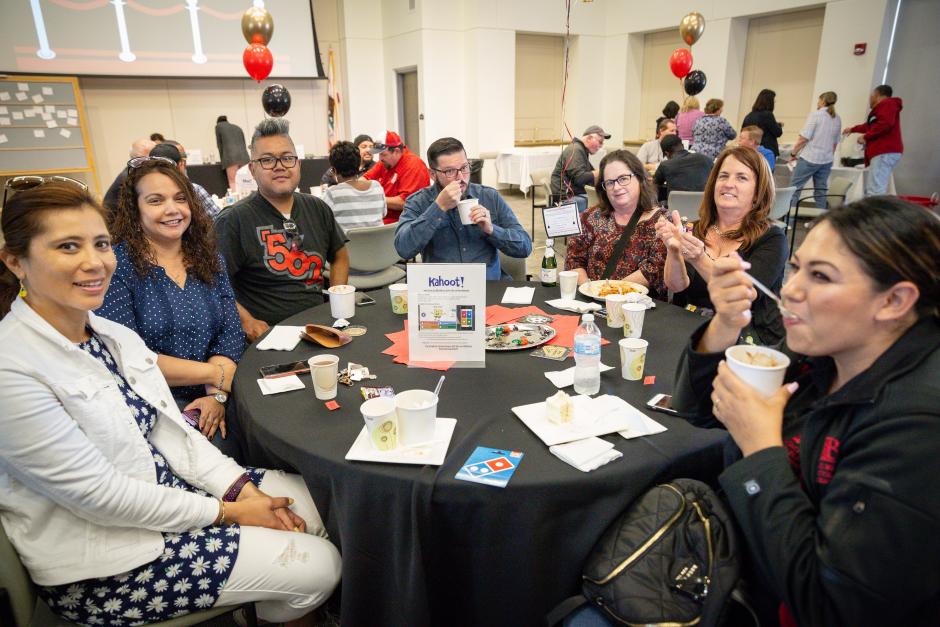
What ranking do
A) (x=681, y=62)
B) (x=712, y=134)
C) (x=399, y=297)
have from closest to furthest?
(x=399, y=297) → (x=712, y=134) → (x=681, y=62)

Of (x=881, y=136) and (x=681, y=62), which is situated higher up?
(x=681, y=62)

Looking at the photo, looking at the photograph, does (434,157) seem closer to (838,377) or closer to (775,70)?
(838,377)

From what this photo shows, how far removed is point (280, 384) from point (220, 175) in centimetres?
730

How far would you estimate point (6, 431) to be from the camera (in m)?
1.13

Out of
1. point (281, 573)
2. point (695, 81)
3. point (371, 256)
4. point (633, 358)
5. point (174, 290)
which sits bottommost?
point (281, 573)

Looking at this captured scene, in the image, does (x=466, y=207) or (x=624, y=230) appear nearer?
(x=466, y=207)

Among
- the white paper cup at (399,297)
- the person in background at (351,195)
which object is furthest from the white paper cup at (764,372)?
the person in background at (351,195)

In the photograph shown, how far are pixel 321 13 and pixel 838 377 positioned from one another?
1099 centimetres

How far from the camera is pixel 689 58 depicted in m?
7.73

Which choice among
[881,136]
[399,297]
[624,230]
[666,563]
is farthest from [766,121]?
[666,563]

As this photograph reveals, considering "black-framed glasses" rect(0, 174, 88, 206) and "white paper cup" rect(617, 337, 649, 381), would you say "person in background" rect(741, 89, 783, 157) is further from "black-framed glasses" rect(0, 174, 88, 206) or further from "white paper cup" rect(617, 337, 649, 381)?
"black-framed glasses" rect(0, 174, 88, 206)

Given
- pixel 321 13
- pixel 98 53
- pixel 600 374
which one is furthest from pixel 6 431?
pixel 321 13

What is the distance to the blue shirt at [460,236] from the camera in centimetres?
287

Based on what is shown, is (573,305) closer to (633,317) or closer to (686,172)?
(633,317)
